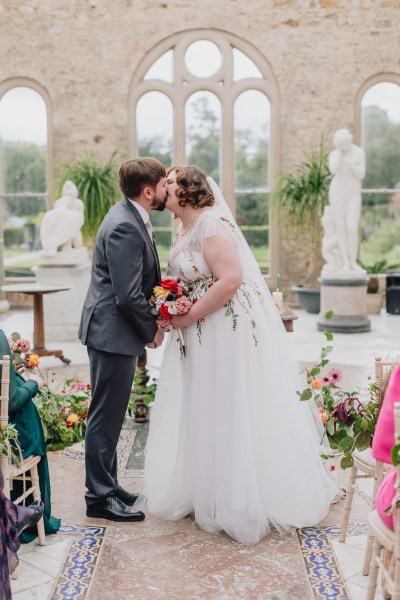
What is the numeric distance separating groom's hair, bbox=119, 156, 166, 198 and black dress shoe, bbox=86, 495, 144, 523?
1378 mm

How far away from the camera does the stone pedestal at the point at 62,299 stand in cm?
873

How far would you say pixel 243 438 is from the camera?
3.26 m

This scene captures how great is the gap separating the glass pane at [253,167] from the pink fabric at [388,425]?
31.8ft

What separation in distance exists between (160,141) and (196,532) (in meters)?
9.47

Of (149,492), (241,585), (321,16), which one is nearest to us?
(241,585)

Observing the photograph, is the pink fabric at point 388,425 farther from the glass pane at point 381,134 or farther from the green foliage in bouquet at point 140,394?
the glass pane at point 381,134

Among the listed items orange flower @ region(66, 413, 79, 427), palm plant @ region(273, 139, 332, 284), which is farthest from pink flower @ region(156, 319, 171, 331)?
palm plant @ region(273, 139, 332, 284)

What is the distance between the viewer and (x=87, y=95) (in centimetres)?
1152

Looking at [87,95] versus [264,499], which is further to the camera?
[87,95]

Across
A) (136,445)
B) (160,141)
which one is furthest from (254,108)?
(136,445)

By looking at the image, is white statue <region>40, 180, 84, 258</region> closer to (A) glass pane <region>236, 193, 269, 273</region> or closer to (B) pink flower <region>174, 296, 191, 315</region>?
(A) glass pane <region>236, 193, 269, 273</region>

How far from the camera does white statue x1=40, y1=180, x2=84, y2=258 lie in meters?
8.90

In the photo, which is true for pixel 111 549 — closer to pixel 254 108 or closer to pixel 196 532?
pixel 196 532

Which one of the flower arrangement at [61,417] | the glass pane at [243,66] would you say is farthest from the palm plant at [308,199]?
the flower arrangement at [61,417]
